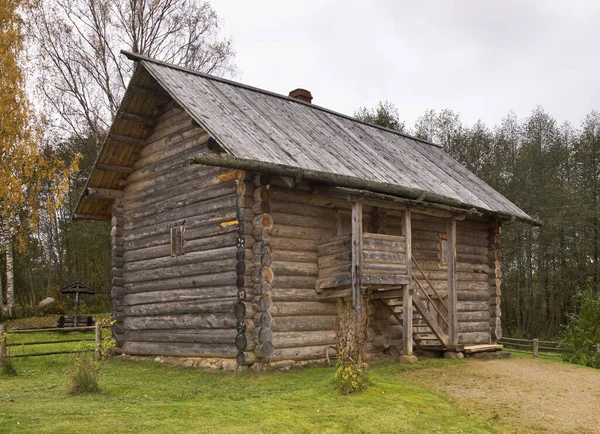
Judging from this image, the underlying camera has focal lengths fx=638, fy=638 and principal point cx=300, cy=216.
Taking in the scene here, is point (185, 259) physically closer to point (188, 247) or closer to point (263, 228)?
point (188, 247)

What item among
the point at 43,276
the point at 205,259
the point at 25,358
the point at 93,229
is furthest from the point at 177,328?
the point at 43,276

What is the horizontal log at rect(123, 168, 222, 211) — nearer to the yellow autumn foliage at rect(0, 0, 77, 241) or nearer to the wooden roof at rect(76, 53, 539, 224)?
the wooden roof at rect(76, 53, 539, 224)

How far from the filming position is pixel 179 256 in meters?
16.0

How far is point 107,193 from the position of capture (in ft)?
59.8

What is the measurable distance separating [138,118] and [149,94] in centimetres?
90

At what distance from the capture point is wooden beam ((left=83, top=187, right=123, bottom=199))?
18047mm

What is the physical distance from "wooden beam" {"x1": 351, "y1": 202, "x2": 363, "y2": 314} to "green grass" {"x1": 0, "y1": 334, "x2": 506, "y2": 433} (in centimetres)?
155

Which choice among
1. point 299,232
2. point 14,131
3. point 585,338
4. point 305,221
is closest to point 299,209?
point 305,221

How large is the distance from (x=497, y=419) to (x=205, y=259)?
7.46 meters

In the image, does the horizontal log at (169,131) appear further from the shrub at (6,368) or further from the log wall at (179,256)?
the shrub at (6,368)

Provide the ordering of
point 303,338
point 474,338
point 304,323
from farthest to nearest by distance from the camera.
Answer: point 474,338
point 304,323
point 303,338

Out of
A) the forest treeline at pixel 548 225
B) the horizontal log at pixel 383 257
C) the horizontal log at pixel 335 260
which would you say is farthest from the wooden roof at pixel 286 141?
the forest treeline at pixel 548 225

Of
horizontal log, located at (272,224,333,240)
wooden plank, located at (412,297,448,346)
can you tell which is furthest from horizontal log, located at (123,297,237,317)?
wooden plank, located at (412,297,448,346)

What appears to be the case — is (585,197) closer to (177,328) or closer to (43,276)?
(177,328)
